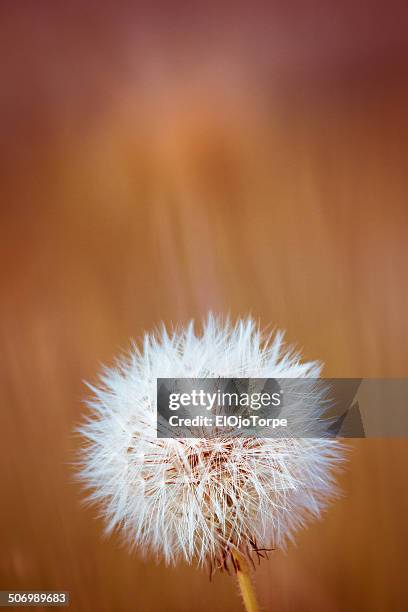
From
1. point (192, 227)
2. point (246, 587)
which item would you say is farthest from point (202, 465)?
point (192, 227)

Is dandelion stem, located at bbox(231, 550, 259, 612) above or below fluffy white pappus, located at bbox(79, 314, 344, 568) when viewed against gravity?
below

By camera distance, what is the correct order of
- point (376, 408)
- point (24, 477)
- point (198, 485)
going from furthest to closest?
point (24, 477) < point (376, 408) < point (198, 485)

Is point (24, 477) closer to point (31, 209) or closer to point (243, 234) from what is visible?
point (31, 209)

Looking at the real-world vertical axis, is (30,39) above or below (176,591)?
above

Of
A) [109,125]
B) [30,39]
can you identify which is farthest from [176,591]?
[30,39]

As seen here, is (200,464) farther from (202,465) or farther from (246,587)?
(246,587)

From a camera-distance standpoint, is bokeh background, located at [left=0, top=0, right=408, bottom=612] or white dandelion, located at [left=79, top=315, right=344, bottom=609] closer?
white dandelion, located at [left=79, top=315, right=344, bottom=609]
